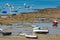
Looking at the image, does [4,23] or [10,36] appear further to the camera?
[4,23]

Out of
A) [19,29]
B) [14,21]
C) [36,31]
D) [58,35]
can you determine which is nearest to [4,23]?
[14,21]

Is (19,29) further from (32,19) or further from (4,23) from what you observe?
(32,19)

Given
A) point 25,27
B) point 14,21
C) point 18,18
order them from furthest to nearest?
point 18,18 → point 14,21 → point 25,27

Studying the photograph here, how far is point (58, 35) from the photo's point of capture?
32.1m

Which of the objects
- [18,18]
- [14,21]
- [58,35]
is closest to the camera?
[58,35]

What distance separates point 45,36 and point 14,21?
14312 mm

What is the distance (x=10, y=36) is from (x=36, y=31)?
344 cm

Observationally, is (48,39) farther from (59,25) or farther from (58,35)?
(59,25)

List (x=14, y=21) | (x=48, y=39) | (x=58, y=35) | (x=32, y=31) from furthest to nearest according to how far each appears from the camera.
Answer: (x=14, y=21) < (x=32, y=31) < (x=58, y=35) < (x=48, y=39)

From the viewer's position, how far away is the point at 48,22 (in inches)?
1703

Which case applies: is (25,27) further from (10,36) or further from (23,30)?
(10,36)

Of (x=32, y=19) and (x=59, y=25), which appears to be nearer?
(x=59, y=25)

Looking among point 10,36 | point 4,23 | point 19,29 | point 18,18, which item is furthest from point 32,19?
point 10,36

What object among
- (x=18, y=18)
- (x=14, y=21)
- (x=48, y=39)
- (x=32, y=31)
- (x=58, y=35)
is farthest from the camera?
(x=18, y=18)
